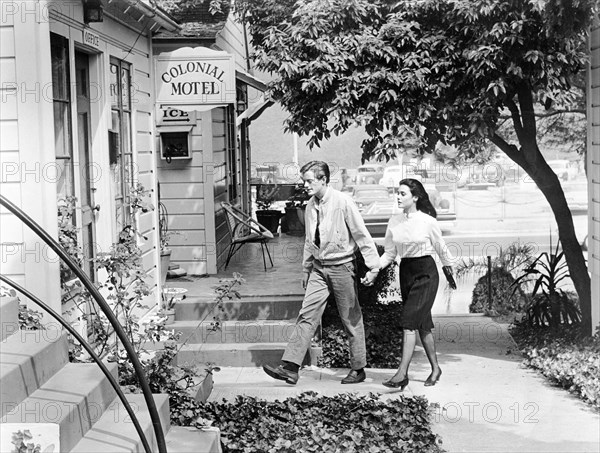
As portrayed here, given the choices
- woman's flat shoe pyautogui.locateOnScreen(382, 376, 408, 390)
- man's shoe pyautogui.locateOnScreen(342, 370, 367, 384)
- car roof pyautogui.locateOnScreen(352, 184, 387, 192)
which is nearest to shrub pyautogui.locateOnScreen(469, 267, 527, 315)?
man's shoe pyautogui.locateOnScreen(342, 370, 367, 384)

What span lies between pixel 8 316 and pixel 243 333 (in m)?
4.36

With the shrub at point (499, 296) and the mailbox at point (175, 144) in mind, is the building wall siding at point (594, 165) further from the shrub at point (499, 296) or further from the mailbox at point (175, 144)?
the mailbox at point (175, 144)

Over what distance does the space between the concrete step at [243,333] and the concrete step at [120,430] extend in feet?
13.0

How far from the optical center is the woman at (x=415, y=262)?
8.77 m

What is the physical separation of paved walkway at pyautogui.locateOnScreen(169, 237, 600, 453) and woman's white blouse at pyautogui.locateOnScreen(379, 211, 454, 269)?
128cm

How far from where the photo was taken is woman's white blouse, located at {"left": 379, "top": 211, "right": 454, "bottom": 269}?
880 cm

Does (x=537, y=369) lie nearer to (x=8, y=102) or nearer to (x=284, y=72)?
(x=284, y=72)

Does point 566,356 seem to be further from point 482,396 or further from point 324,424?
point 324,424

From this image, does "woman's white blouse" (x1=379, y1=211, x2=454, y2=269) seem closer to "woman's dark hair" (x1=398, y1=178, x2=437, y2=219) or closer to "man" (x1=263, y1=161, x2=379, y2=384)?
"woman's dark hair" (x1=398, y1=178, x2=437, y2=219)

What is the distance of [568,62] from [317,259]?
10.9 feet

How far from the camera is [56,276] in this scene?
23.0ft

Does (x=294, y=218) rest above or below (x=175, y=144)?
below

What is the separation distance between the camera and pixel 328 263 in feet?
29.0

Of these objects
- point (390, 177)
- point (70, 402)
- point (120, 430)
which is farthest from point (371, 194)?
point (70, 402)
